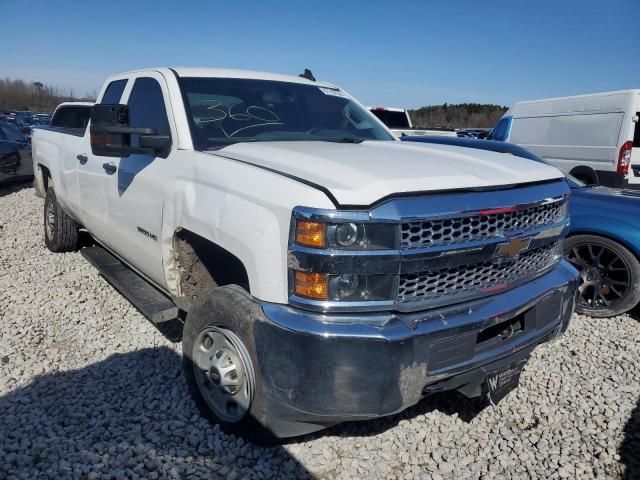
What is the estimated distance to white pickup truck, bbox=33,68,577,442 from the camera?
2094 millimetres

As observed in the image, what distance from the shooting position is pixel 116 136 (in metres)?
3.13

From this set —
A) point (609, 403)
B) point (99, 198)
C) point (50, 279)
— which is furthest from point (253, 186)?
point (50, 279)

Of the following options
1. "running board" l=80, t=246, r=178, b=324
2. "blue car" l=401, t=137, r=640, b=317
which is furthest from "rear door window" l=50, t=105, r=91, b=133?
"blue car" l=401, t=137, r=640, b=317

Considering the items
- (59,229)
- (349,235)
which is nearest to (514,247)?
(349,235)

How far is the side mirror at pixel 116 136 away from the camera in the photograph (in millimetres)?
2998

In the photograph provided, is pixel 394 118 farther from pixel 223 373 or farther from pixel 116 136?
pixel 223 373

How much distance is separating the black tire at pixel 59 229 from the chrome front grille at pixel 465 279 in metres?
4.64

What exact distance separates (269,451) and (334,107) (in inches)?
101

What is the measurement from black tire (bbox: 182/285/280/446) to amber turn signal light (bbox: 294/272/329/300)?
28cm

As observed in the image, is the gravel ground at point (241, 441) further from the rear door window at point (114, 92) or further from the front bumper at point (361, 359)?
the rear door window at point (114, 92)

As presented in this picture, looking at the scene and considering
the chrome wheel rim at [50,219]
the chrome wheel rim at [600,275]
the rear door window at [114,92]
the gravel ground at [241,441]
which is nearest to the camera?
the gravel ground at [241,441]

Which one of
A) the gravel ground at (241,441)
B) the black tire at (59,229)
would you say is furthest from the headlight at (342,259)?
the black tire at (59,229)

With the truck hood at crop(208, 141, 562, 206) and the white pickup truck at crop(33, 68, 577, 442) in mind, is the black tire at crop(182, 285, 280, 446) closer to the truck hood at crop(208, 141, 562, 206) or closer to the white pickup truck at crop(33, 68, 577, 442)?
the white pickup truck at crop(33, 68, 577, 442)

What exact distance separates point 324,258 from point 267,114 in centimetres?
181
